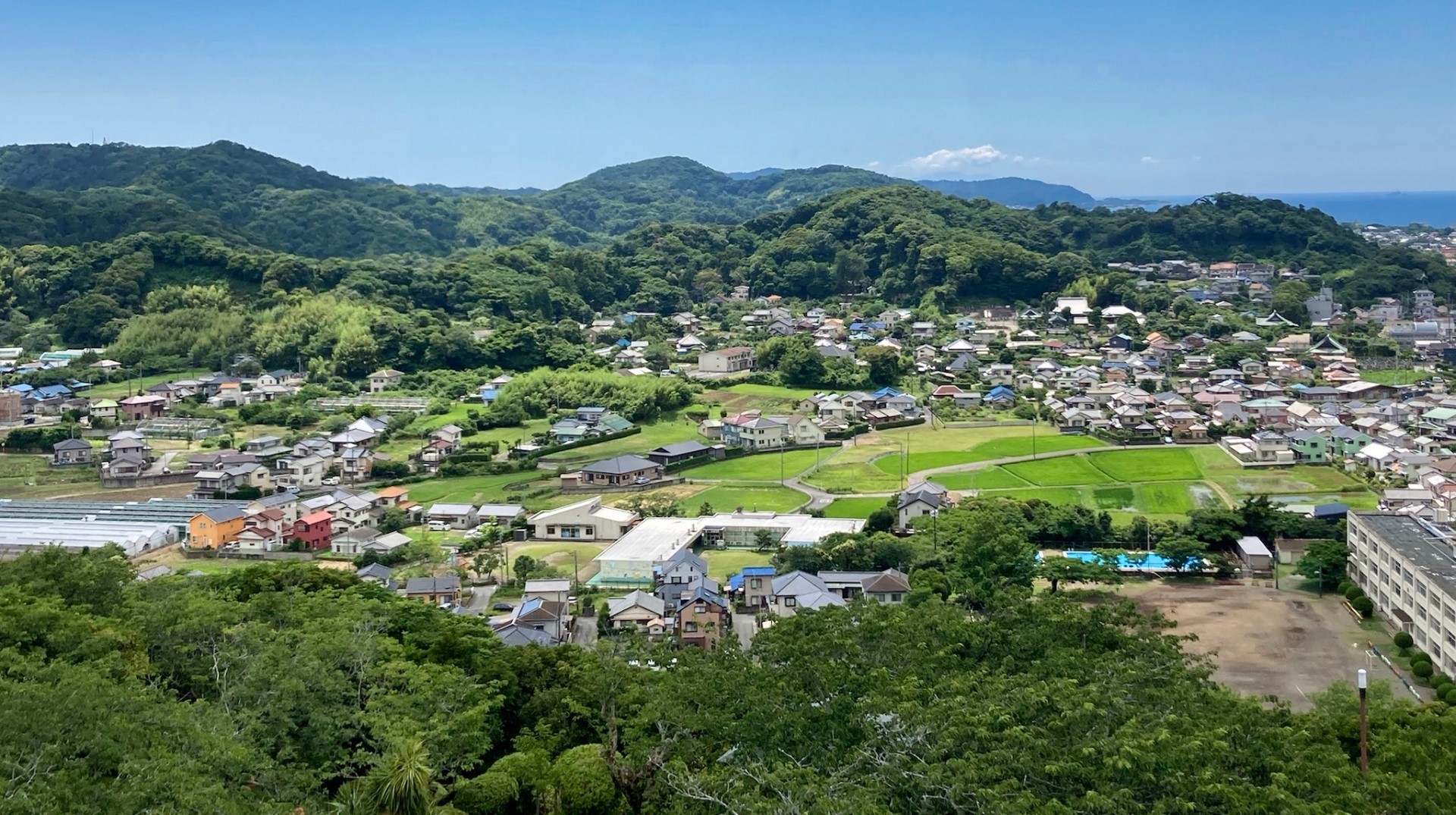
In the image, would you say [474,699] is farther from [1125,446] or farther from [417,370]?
[417,370]

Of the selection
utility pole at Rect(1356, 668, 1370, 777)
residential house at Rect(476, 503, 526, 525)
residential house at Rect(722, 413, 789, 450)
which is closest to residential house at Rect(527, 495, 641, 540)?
residential house at Rect(476, 503, 526, 525)

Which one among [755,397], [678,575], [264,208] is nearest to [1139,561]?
[678,575]

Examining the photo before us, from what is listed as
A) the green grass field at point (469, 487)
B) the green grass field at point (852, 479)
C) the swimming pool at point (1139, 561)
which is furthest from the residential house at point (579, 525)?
the swimming pool at point (1139, 561)

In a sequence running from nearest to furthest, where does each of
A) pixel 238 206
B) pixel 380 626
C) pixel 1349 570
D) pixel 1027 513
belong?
pixel 380 626, pixel 1349 570, pixel 1027 513, pixel 238 206

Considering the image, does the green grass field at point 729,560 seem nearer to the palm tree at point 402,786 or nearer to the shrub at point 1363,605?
the shrub at point 1363,605

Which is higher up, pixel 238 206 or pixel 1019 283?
pixel 238 206

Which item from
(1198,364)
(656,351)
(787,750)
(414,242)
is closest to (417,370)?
(656,351)

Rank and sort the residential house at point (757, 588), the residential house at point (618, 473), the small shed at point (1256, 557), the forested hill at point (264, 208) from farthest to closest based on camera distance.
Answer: the forested hill at point (264, 208)
the residential house at point (618, 473)
the small shed at point (1256, 557)
the residential house at point (757, 588)
